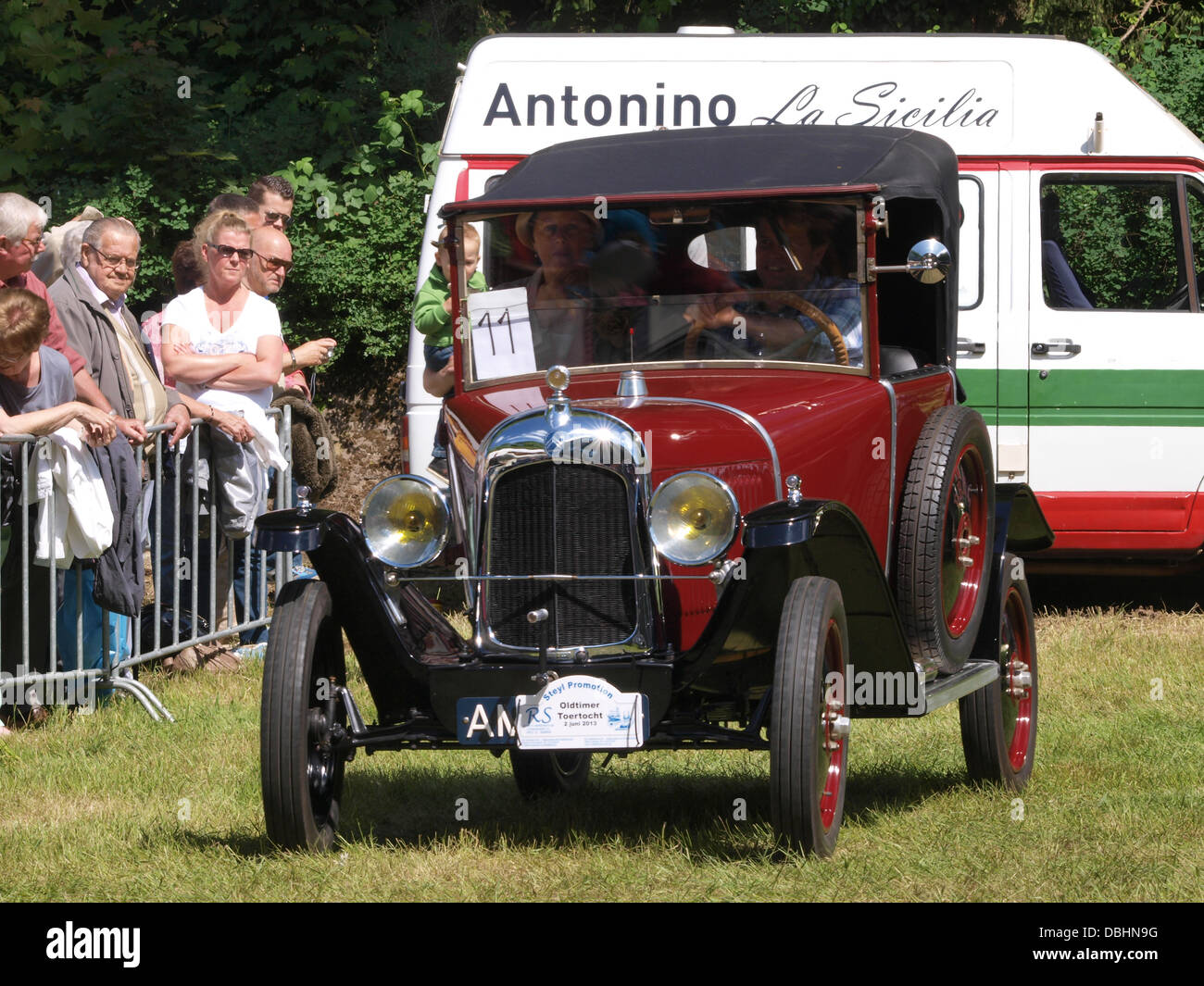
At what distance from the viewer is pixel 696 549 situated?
4965 mm

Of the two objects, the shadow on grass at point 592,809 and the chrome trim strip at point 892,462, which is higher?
the chrome trim strip at point 892,462

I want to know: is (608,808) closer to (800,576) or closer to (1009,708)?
(800,576)

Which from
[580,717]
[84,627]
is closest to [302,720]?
[580,717]

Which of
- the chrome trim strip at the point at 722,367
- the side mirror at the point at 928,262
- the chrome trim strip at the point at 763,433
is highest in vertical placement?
the side mirror at the point at 928,262

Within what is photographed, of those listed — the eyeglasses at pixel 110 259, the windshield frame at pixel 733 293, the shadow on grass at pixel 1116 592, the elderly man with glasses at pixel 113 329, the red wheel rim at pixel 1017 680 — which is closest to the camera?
the windshield frame at pixel 733 293

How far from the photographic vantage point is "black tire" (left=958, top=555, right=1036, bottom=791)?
6.11 m

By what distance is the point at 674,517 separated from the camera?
498cm

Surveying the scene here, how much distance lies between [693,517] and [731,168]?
152 cm

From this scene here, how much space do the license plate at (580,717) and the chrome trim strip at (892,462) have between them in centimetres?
123

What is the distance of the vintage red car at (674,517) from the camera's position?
16.3 ft

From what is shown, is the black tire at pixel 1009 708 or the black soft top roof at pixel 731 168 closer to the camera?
the black soft top roof at pixel 731 168

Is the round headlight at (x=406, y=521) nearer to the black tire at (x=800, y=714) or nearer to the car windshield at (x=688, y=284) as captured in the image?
the car windshield at (x=688, y=284)

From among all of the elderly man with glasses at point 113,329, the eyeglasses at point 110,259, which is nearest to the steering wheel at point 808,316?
the elderly man with glasses at point 113,329
